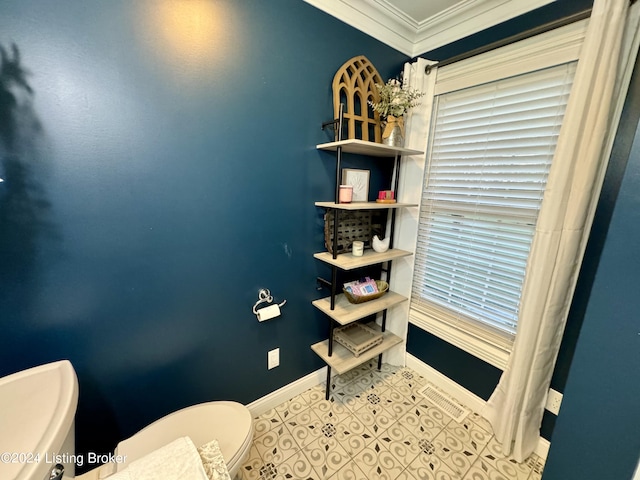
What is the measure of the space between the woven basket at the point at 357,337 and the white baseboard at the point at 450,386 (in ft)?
1.40

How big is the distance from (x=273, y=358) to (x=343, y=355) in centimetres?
46

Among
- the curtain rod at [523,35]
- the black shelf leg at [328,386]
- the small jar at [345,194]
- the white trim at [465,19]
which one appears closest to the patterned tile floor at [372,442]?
the black shelf leg at [328,386]

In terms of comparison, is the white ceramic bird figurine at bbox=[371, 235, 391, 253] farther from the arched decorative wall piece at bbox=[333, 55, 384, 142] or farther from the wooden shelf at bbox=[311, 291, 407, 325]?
the arched decorative wall piece at bbox=[333, 55, 384, 142]

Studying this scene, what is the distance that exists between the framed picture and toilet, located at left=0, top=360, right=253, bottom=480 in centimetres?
135

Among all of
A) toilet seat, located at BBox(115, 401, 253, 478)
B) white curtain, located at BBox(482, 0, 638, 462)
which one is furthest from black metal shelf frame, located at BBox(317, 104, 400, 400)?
white curtain, located at BBox(482, 0, 638, 462)

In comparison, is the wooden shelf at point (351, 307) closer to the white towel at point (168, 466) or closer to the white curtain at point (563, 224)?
the white curtain at point (563, 224)

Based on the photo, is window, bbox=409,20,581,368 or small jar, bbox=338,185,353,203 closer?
window, bbox=409,20,581,368

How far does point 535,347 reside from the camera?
1216 millimetres

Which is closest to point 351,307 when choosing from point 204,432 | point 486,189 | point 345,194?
point 345,194

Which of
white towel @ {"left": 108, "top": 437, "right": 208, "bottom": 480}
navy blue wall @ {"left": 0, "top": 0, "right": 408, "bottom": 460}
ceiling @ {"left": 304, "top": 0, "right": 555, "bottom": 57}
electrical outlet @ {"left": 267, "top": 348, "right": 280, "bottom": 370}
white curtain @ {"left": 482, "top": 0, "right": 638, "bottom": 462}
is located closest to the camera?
Answer: white towel @ {"left": 108, "top": 437, "right": 208, "bottom": 480}

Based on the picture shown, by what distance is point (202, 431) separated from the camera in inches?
39.3

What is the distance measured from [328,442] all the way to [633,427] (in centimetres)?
124

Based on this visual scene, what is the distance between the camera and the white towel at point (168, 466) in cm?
70

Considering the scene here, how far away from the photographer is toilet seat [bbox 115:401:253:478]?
0.91 m
